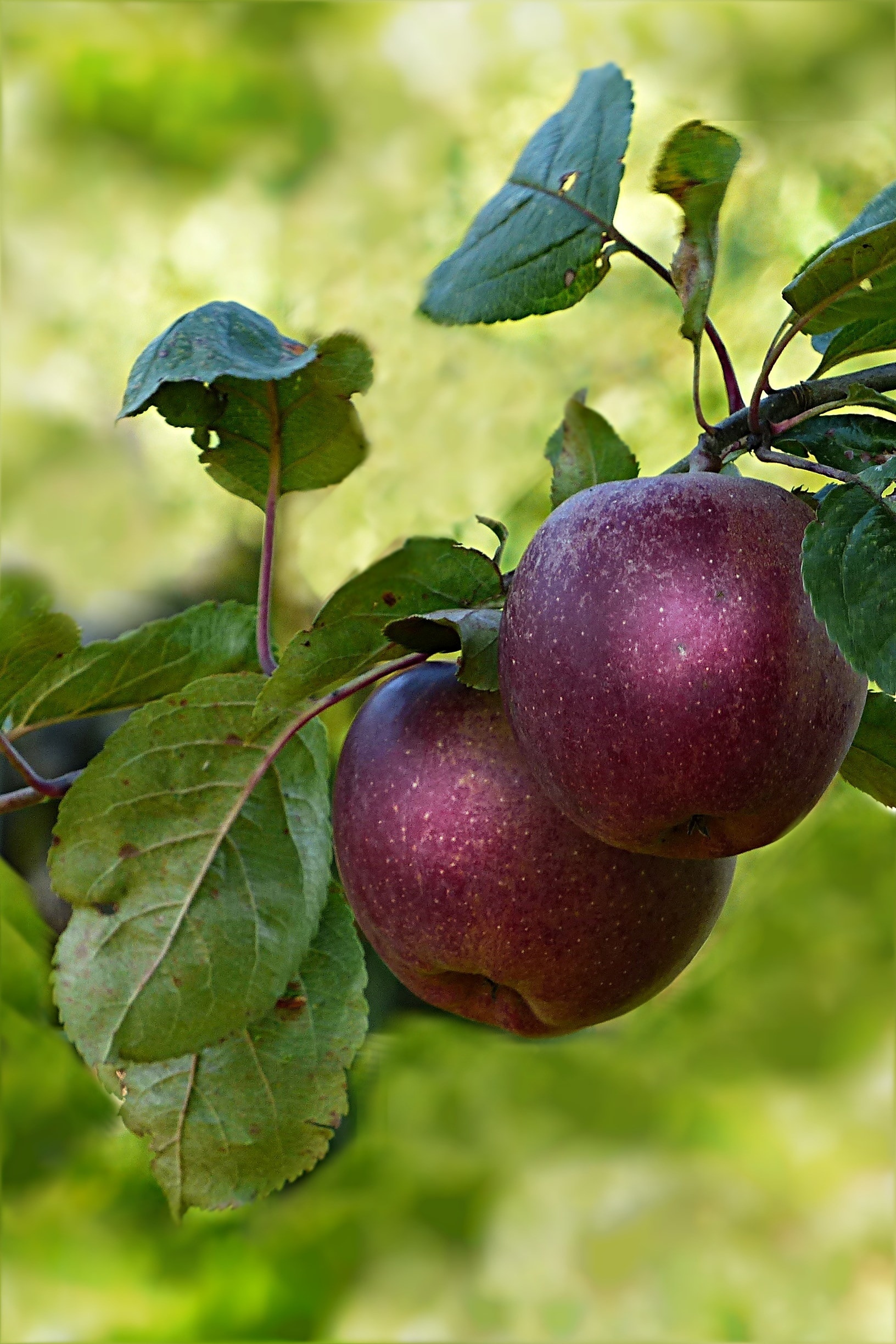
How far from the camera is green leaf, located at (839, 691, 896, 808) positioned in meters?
0.39

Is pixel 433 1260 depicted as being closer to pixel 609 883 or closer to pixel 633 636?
pixel 609 883

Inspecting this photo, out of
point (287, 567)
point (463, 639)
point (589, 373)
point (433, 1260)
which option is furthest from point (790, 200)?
point (433, 1260)

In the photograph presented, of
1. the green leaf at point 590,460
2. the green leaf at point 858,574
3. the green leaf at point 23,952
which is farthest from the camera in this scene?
the green leaf at point 23,952

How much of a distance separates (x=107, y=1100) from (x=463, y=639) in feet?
2.90

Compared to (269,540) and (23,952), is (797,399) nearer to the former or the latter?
(269,540)

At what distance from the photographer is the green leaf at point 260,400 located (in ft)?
1.14

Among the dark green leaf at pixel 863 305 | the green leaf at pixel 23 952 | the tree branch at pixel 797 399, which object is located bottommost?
the green leaf at pixel 23 952

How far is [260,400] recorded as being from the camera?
43 cm

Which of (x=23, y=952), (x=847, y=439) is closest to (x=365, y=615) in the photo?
(x=847, y=439)

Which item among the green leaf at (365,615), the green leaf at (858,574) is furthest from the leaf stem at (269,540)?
the green leaf at (858,574)

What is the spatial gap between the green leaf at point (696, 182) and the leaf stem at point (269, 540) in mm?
167

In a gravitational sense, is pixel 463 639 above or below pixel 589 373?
above

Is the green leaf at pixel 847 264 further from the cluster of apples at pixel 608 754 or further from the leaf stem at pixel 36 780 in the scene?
the leaf stem at pixel 36 780

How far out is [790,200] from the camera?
1060mm
